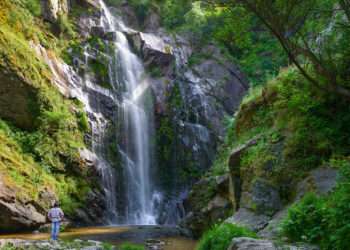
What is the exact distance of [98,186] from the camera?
21.4m

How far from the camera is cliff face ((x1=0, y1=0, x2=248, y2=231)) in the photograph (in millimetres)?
19125

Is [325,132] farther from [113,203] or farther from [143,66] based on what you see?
[143,66]

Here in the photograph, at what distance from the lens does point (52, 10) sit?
26359mm

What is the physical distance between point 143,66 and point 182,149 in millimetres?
7162

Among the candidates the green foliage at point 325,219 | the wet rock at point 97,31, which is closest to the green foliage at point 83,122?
the wet rock at point 97,31

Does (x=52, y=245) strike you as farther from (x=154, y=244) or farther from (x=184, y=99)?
(x=184, y=99)

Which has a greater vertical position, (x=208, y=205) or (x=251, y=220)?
A: (x=208, y=205)

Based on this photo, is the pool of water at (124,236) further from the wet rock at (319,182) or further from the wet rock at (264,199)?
the wet rock at (319,182)

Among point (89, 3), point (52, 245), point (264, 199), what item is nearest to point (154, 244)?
point (52, 245)

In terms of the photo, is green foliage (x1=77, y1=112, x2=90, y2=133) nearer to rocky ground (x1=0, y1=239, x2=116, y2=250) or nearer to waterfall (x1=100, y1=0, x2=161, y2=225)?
waterfall (x1=100, y1=0, x2=161, y2=225)

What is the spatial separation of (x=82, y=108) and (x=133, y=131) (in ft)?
12.2

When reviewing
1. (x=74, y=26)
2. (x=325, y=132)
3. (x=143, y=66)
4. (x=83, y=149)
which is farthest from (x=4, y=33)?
(x=325, y=132)

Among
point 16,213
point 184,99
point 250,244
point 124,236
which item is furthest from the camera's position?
point 184,99

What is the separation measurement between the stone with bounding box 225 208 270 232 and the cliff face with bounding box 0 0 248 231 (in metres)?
10.1
